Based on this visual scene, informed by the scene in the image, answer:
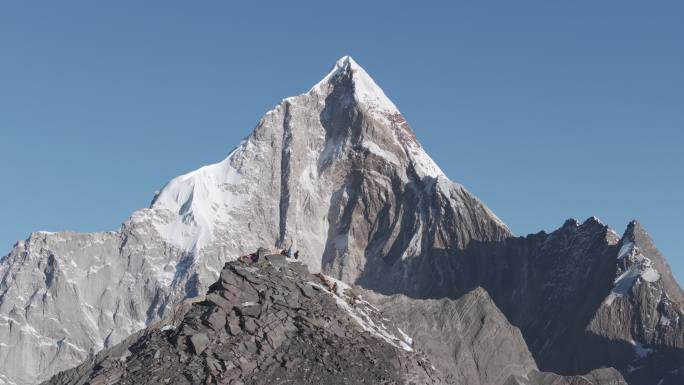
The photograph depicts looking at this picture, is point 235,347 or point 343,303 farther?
point 343,303

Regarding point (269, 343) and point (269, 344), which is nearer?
point (269, 344)

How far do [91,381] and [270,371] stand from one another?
16.7m

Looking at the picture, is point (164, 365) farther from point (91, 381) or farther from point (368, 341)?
point (368, 341)

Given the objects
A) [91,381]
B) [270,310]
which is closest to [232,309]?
[270,310]

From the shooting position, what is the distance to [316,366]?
15900 cm

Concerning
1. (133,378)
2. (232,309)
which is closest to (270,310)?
(232,309)

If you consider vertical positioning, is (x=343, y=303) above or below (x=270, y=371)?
above

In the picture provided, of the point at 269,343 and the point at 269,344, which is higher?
the point at 269,343

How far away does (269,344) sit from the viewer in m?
161

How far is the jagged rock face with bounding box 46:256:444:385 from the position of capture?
157250 millimetres

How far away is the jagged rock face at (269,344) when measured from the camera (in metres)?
157

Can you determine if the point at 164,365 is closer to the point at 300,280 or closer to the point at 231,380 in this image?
the point at 231,380

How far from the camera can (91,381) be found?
6427 inches

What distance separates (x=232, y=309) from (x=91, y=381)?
44.6 feet
